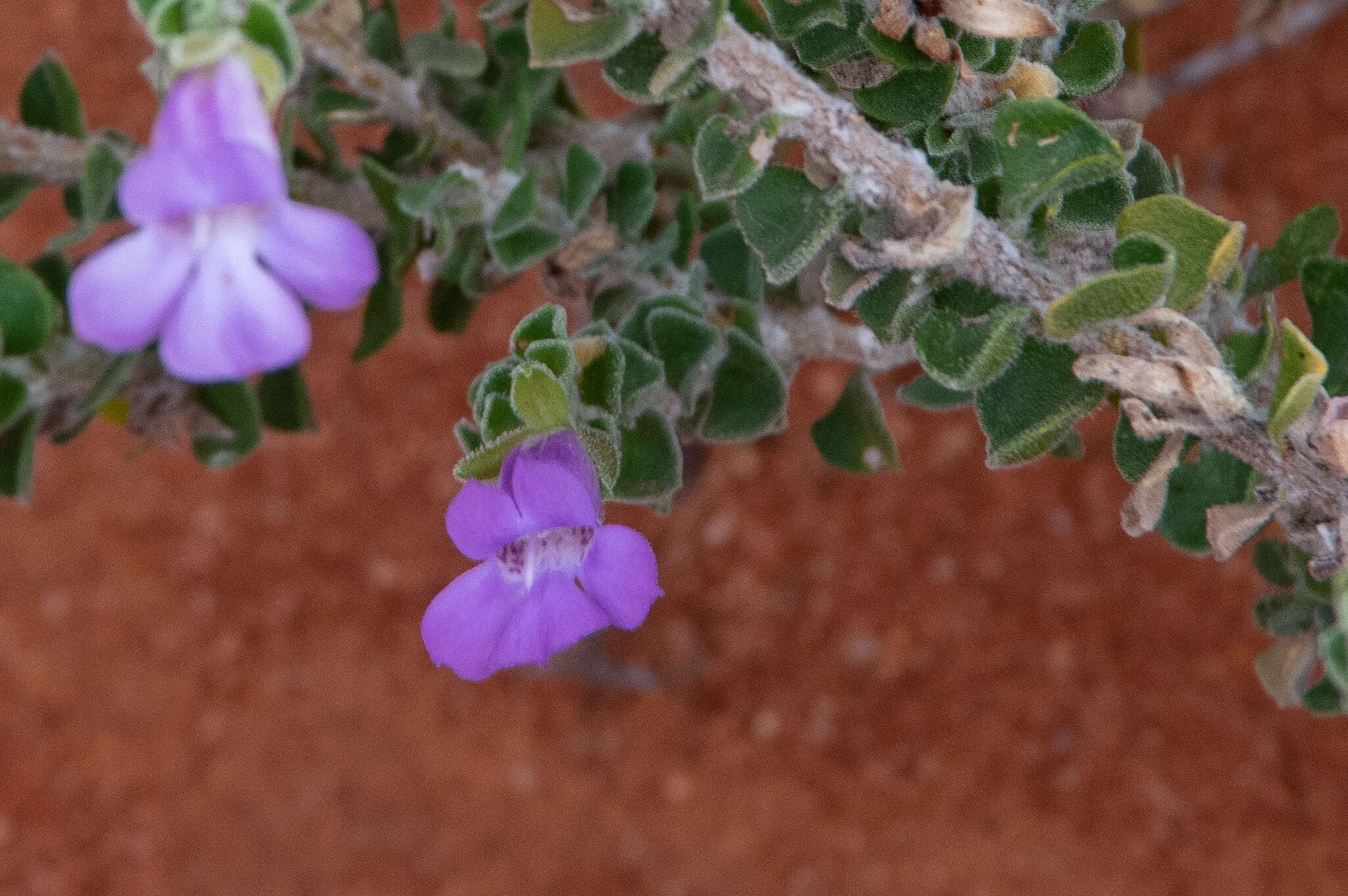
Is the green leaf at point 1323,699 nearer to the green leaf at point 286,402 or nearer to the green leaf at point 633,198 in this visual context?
the green leaf at point 633,198

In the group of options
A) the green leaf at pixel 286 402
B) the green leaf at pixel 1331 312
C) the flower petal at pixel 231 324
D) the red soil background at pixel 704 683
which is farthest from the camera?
the red soil background at pixel 704 683

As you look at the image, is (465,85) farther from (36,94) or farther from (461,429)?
(461,429)

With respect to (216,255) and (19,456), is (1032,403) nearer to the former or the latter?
(216,255)

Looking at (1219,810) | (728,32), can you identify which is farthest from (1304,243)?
(1219,810)

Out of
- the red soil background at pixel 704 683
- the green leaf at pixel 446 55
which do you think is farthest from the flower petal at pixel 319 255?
the red soil background at pixel 704 683

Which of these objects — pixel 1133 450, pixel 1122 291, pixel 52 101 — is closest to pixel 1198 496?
pixel 1133 450

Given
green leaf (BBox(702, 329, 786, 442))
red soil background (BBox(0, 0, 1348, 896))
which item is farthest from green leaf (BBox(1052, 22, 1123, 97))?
red soil background (BBox(0, 0, 1348, 896))

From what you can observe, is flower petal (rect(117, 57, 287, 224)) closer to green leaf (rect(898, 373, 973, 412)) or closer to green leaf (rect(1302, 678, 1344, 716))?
green leaf (rect(898, 373, 973, 412))
